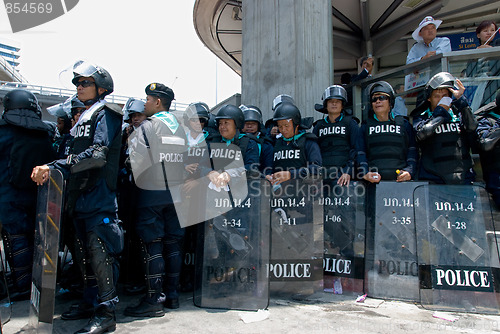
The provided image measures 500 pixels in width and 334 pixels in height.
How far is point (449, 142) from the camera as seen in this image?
401cm

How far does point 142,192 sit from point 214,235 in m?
0.84

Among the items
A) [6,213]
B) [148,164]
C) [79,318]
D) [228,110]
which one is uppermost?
[228,110]

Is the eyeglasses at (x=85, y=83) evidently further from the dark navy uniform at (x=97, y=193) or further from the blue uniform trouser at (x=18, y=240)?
the blue uniform trouser at (x=18, y=240)

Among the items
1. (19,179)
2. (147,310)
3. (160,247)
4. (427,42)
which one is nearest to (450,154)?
(427,42)

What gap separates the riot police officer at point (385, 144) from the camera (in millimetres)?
4176

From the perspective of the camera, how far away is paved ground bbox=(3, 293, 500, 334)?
3.08m

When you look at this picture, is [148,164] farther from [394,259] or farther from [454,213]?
[454,213]

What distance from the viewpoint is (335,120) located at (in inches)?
184

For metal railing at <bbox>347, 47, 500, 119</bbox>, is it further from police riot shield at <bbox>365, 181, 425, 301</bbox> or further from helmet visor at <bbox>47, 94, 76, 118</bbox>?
helmet visor at <bbox>47, 94, 76, 118</bbox>

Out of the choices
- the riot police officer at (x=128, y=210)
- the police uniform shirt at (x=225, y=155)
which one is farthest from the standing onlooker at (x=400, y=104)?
the riot police officer at (x=128, y=210)

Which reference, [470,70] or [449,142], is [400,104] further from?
[449,142]

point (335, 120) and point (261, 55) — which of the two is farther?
point (261, 55)

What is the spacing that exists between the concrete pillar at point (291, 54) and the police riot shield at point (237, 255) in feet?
9.57

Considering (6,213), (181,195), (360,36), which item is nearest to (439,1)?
(360,36)
